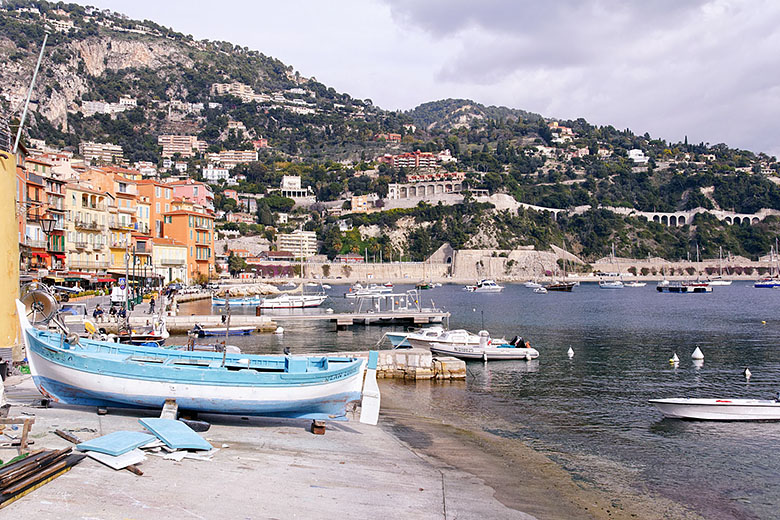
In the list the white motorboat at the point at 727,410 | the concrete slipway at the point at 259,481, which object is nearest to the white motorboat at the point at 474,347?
the white motorboat at the point at 727,410

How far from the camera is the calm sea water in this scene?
46.3 feet

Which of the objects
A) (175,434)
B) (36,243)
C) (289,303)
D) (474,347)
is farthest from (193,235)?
(175,434)

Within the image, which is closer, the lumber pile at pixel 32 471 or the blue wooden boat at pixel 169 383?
the lumber pile at pixel 32 471

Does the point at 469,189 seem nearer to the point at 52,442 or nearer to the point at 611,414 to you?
the point at 611,414

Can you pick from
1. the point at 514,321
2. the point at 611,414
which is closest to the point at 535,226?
the point at 514,321

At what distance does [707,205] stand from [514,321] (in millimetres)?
151468

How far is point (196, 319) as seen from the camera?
130ft

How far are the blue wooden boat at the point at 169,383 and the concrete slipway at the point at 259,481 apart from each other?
1.36 ft

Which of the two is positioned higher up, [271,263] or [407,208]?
[407,208]

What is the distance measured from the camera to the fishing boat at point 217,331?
3668 centimetres

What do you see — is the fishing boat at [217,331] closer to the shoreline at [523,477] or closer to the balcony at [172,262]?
the shoreline at [523,477]

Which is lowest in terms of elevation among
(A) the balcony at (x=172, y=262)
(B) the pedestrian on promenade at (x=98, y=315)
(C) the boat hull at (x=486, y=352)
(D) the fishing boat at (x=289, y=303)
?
(C) the boat hull at (x=486, y=352)

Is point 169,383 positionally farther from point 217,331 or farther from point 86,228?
point 86,228

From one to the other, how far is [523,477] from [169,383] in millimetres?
7736
